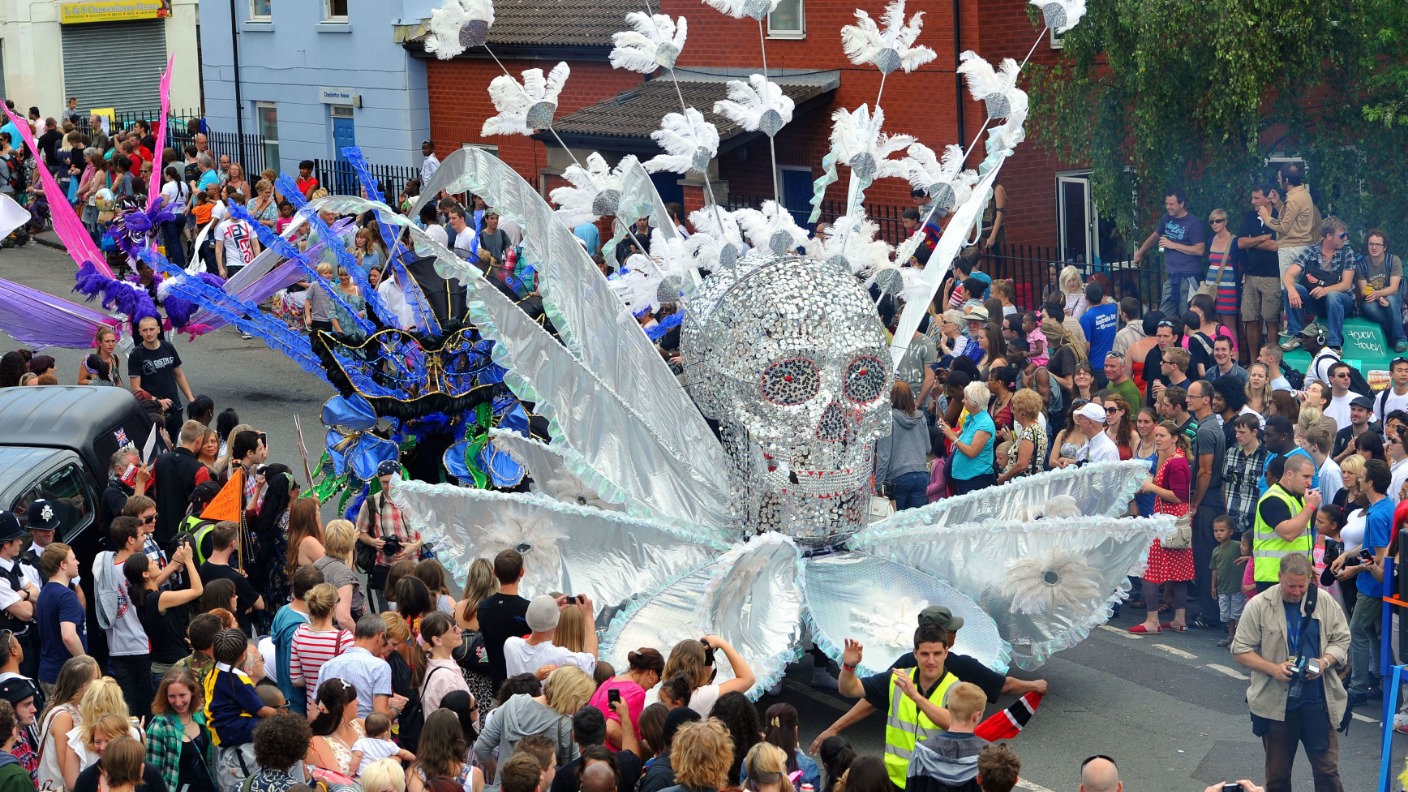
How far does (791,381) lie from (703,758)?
133 inches

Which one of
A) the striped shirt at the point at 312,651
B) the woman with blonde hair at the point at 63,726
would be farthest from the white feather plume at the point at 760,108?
the woman with blonde hair at the point at 63,726

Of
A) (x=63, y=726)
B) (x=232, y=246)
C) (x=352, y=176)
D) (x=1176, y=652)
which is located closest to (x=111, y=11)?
(x=352, y=176)

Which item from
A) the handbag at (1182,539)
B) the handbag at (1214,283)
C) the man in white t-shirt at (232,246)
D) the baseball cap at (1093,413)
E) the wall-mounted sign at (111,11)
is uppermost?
the wall-mounted sign at (111,11)

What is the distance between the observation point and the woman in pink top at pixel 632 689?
25.1 ft

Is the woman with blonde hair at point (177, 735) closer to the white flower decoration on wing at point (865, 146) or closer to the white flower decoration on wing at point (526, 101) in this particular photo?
the white flower decoration on wing at point (526, 101)

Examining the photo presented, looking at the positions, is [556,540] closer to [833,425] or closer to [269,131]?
[833,425]

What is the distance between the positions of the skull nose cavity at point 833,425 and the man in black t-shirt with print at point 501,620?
1828 mm

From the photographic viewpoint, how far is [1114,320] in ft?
46.6

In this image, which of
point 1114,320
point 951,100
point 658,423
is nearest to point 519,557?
point 658,423

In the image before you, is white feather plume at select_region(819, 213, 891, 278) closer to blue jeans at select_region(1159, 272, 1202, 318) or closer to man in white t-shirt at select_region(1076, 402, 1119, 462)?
man in white t-shirt at select_region(1076, 402, 1119, 462)

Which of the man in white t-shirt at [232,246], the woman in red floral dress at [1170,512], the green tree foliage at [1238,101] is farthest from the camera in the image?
the man in white t-shirt at [232,246]

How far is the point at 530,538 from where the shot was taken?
10281mm

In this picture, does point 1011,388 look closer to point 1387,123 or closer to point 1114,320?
point 1114,320

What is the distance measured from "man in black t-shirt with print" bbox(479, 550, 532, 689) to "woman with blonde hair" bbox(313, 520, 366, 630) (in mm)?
953
